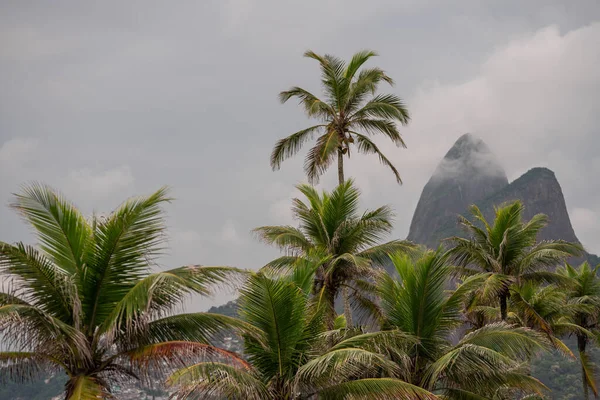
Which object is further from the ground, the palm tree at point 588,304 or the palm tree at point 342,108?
the palm tree at point 342,108

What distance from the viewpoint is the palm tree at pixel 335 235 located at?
62.8ft

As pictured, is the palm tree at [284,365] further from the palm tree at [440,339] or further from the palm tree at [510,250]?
the palm tree at [510,250]

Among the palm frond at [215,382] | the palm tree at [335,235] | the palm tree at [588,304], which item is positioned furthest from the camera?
the palm tree at [588,304]

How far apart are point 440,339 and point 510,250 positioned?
9.74m

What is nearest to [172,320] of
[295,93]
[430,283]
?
[430,283]

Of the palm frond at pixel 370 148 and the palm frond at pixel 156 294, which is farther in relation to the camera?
the palm frond at pixel 370 148

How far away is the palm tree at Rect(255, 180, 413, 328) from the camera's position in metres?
19.2

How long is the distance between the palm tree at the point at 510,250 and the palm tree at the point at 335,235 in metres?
4.95

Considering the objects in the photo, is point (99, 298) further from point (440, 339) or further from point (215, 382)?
point (440, 339)

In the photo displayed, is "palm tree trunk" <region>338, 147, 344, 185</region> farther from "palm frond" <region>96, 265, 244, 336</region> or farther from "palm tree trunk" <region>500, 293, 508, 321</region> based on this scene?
"palm frond" <region>96, 265, 244, 336</region>

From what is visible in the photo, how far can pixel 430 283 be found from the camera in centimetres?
1480

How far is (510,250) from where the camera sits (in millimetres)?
23953

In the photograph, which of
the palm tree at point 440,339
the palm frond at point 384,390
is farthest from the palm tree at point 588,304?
the palm frond at point 384,390

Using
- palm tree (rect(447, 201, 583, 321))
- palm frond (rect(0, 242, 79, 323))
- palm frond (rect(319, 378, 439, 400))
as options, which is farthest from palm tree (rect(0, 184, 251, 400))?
palm tree (rect(447, 201, 583, 321))
